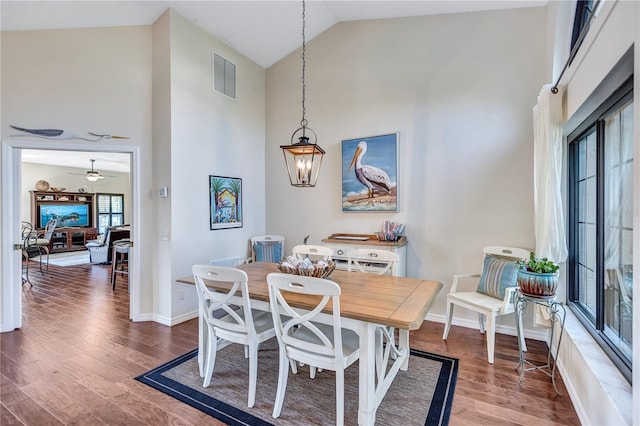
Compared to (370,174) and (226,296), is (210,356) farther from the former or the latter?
(370,174)

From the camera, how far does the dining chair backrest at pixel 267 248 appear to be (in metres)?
4.50

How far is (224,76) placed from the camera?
13.9 feet

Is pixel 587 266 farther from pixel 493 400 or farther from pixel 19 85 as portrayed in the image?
pixel 19 85

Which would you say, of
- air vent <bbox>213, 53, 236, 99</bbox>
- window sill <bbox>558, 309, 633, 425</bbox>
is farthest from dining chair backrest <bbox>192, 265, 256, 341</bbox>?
air vent <bbox>213, 53, 236, 99</bbox>

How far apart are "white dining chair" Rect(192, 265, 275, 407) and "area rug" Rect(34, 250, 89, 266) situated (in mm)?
6928

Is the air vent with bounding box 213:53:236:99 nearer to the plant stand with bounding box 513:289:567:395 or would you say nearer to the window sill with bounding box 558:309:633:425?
the plant stand with bounding box 513:289:567:395

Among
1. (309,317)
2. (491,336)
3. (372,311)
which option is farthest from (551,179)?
(309,317)

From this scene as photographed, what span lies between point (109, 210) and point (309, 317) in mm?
11187

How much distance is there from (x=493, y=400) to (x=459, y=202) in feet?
6.59

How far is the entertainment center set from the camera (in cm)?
879

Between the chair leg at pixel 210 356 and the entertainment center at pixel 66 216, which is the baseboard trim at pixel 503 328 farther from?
the entertainment center at pixel 66 216

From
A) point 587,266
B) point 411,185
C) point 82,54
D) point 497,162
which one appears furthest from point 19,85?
point 587,266

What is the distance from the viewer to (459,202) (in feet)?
11.7

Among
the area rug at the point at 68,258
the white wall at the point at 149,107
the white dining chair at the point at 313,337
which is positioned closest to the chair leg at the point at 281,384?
the white dining chair at the point at 313,337
